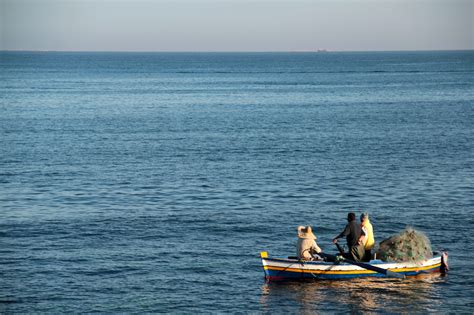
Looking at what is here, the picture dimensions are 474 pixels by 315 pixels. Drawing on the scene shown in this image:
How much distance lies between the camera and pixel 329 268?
30703mm

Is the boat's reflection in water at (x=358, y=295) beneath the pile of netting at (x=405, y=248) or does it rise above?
beneath

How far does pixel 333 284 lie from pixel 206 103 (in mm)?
86342

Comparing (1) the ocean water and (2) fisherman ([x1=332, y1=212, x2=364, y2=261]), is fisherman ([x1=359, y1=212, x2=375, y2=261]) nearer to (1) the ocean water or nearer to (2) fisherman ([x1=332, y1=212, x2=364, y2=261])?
(2) fisherman ([x1=332, y1=212, x2=364, y2=261])

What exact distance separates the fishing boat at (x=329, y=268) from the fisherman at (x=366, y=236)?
1.78 ft

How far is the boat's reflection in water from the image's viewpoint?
28.5 m

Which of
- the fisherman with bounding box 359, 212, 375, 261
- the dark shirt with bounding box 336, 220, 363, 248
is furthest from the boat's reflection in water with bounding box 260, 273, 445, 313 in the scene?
the dark shirt with bounding box 336, 220, 363, 248

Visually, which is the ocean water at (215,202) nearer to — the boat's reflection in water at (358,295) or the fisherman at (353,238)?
the boat's reflection in water at (358,295)

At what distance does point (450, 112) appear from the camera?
315ft

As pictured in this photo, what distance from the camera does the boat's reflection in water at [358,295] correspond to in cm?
2845

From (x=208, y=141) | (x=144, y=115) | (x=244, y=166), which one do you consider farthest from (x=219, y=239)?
(x=144, y=115)

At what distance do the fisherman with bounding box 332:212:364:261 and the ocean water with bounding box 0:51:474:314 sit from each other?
114 centimetres

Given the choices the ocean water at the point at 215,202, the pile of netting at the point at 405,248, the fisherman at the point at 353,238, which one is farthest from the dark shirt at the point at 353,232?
the ocean water at the point at 215,202

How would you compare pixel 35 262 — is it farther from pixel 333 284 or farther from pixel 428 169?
pixel 428 169

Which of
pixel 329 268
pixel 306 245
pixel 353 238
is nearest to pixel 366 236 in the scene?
pixel 353 238
